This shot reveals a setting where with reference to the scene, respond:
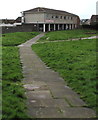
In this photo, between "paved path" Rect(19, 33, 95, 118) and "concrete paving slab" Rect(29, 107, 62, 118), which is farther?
"paved path" Rect(19, 33, 95, 118)

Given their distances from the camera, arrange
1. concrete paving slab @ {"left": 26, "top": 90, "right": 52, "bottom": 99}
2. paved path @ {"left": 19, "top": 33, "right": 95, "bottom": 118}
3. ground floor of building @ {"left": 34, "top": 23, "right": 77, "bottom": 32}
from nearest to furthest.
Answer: paved path @ {"left": 19, "top": 33, "right": 95, "bottom": 118}, concrete paving slab @ {"left": 26, "top": 90, "right": 52, "bottom": 99}, ground floor of building @ {"left": 34, "top": 23, "right": 77, "bottom": 32}

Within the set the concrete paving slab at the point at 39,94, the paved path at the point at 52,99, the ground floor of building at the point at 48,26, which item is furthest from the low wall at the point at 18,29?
the concrete paving slab at the point at 39,94

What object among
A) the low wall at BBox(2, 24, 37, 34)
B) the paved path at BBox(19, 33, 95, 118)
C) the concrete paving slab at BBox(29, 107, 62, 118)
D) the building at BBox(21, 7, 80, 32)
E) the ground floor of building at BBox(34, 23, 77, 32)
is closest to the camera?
the concrete paving slab at BBox(29, 107, 62, 118)

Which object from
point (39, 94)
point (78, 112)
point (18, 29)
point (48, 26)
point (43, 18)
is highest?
point (43, 18)

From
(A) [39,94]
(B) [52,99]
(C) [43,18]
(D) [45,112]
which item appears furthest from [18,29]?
(D) [45,112]

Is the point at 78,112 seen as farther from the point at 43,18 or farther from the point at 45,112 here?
the point at 43,18

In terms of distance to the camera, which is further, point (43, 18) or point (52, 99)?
point (43, 18)

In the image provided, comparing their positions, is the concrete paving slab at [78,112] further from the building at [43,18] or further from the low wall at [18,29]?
the building at [43,18]

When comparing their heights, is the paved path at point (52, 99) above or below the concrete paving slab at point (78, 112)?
above

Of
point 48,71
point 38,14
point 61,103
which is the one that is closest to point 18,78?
point 48,71

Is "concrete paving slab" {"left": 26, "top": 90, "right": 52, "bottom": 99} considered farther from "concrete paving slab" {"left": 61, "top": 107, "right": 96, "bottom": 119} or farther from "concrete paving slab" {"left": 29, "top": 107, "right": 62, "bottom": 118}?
"concrete paving slab" {"left": 61, "top": 107, "right": 96, "bottom": 119}

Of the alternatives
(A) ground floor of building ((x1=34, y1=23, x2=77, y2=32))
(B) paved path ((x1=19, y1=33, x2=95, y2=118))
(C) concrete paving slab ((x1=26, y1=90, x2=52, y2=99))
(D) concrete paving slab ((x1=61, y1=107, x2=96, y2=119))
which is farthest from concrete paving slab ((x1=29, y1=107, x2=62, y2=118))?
(A) ground floor of building ((x1=34, y1=23, x2=77, y2=32))

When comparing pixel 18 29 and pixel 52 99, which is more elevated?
pixel 18 29

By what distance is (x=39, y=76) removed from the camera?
8578mm
